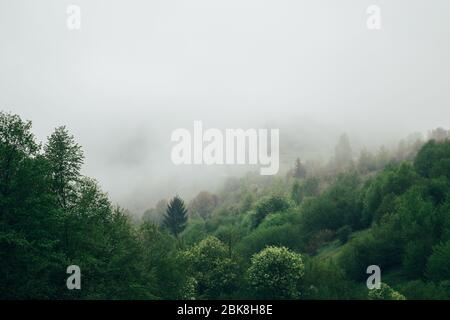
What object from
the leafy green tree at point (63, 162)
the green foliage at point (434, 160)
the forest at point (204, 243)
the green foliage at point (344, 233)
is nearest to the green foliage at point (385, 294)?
the forest at point (204, 243)

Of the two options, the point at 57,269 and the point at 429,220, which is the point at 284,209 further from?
the point at 57,269

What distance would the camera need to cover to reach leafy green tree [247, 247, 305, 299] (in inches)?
3132

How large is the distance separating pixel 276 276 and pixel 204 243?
15.0m

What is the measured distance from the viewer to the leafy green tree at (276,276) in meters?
79.6

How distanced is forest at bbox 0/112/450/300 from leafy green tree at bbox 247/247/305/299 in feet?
0.51

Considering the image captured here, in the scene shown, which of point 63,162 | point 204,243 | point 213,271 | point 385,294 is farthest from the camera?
point 204,243

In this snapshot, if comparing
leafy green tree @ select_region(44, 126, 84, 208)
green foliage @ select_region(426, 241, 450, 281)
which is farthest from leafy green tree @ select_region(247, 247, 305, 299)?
leafy green tree @ select_region(44, 126, 84, 208)

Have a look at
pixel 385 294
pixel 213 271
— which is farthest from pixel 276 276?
pixel 385 294

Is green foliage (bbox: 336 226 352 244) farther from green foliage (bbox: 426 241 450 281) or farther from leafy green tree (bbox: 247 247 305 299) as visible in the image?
green foliage (bbox: 426 241 450 281)

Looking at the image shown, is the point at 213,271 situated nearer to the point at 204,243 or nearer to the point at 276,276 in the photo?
the point at 204,243

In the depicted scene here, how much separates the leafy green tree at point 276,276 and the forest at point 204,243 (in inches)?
6.2

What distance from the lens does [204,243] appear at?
295 feet

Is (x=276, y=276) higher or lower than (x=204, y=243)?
lower
